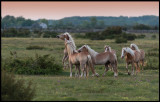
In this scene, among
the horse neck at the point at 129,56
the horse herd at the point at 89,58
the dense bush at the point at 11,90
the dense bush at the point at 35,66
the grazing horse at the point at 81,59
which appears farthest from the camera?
the horse neck at the point at 129,56

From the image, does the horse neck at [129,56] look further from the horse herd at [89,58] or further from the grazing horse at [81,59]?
the grazing horse at [81,59]

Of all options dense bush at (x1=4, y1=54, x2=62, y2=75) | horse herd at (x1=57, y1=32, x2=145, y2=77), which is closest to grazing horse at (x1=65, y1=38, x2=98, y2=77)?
horse herd at (x1=57, y1=32, x2=145, y2=77)

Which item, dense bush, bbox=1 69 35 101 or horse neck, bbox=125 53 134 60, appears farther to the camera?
horse neck, bbox=125 53 134 60

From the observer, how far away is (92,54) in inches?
648

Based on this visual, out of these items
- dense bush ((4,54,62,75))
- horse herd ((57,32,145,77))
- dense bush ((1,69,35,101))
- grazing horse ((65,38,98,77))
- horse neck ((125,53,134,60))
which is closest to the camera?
dense bush ((1,69,35,101))

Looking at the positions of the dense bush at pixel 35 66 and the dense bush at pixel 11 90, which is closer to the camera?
the dense bush at pixel 11 90

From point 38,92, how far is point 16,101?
278 cm

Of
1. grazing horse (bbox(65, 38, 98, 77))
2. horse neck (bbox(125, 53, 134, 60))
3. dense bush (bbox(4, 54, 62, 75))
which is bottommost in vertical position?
dense bush (bbox(4, 54, 62, 75))

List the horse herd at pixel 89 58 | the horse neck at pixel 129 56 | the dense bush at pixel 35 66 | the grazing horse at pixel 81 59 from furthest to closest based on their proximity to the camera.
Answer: the horse neck at pixel 129 56 < the dense bush at pixel 35 66 < the horse herd at pixel 89 58 < the grazing horse at pixel 81 59

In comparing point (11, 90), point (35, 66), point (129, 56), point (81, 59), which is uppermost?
point (11, 90)

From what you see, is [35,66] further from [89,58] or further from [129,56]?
[129,56]

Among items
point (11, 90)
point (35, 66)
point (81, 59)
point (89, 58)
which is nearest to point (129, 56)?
point (89, 58)

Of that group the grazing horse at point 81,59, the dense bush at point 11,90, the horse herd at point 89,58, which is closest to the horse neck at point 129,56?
the horse herd at point 89,58

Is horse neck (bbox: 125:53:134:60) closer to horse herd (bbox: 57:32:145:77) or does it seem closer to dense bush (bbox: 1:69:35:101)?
horse herd (bbox: 57:32:145:77)
